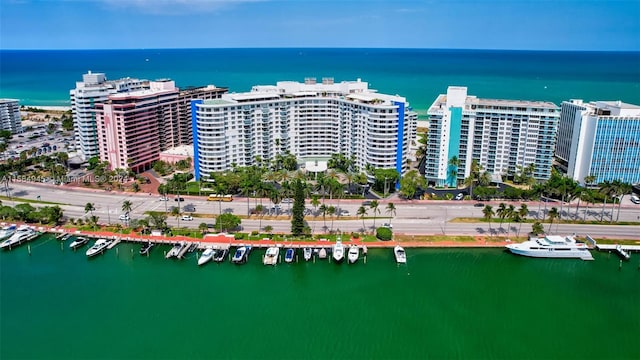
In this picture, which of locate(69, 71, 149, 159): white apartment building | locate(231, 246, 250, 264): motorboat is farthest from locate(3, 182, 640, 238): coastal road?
locate(69, 71, 149, 159): white apartment building

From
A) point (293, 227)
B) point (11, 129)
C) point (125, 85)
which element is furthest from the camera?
point (11, 129)

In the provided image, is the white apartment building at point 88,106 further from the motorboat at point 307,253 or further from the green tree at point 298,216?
the motorboat at point 307,253

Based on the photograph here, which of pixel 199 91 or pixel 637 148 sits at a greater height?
pixel 199 91

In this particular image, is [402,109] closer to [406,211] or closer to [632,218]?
[406,211]

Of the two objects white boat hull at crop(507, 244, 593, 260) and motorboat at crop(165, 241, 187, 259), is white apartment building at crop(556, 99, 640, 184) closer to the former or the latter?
white boat hull at crop(507, 244, 593, 260)

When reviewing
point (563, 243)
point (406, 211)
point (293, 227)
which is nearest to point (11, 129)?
point (293, 227)

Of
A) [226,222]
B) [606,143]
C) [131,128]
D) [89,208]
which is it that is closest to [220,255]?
[226,222]

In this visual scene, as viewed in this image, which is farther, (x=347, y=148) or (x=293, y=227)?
(x=347, y=148)

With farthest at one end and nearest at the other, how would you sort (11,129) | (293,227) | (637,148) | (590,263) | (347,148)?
(11,129), (347,148), (637,148), (293,227), (590,263)

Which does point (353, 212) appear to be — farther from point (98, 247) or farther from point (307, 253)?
point (98, 247)
